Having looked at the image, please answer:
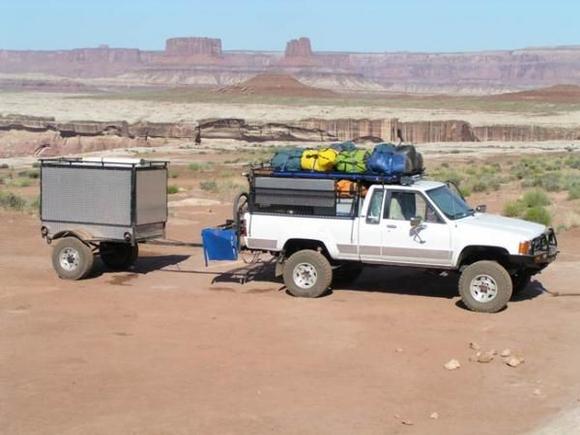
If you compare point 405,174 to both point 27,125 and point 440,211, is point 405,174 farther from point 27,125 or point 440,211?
point 27,125

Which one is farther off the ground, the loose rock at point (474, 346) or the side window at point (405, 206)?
the side window at point (405, 206)

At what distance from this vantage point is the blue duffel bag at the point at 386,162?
1353cm

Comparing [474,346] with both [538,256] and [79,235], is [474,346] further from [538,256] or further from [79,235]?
[79,235]

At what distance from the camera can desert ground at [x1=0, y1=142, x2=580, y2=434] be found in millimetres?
8625

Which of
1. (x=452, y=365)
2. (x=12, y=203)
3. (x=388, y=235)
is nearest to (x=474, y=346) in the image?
(x=452, y=365)

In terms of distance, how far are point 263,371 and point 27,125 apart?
70203mm

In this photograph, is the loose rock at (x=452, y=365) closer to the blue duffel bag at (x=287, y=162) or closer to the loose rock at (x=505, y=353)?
the loose rock at (x=505, y=353)

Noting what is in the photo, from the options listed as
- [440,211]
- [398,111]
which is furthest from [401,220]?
[398,111]

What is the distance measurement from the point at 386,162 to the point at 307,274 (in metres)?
1.98

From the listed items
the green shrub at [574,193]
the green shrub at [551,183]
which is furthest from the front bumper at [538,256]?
the green shrub at [551,183]

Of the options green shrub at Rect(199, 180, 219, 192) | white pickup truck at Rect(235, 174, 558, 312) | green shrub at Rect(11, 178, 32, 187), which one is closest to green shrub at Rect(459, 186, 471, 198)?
green shrub at Rect(199, 180, 219, 192)

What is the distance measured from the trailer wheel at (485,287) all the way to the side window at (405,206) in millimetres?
1074

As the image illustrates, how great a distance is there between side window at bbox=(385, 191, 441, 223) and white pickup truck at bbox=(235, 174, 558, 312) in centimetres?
1

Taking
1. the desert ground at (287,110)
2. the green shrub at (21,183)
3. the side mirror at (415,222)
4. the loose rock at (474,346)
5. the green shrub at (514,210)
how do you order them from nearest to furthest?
the loose rock at (474,346) < the side mirror at (415,222) < the green shrub at (514,210) < the green shrub at (21,183) < the desert ground at (287,110)
